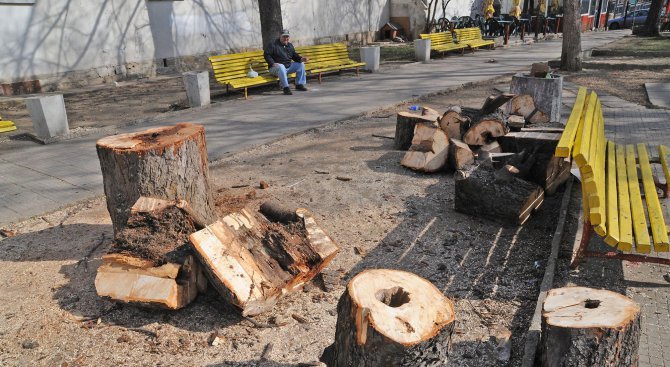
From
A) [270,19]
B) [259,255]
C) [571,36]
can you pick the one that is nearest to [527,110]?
A: [259,255]

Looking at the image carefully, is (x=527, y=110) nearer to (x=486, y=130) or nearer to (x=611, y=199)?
(x=486, y=130)

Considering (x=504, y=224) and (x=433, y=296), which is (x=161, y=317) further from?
(x=504, y=224)

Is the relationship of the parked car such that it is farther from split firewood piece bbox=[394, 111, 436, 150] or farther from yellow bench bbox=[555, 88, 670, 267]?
yellow bench bbox=[555, 88, 670, 267]

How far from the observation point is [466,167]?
15.5 feet

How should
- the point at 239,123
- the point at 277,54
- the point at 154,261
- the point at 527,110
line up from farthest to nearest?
the point at 277,54 → the point at 239,123 → the point at 527,110 → the point at 154,261

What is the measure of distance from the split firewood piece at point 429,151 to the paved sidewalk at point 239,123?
2.45 m

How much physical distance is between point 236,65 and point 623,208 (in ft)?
28.9

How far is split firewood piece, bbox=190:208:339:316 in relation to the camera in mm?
3121

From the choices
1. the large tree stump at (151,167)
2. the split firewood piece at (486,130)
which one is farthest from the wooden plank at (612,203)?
the large tree stump at (151,167)

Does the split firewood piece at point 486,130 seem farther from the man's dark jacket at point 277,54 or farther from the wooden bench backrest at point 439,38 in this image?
the wooden bench backrest at point 439,38

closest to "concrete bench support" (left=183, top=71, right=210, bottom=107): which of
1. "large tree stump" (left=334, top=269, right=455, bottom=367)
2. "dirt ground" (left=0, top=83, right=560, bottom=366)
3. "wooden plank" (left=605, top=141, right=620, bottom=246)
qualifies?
"dirt ground" (left=0, top=83, right=560, bottom=366)

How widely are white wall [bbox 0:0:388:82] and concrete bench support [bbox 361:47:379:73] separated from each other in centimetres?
473

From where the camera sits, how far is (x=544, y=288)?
3.33 metres

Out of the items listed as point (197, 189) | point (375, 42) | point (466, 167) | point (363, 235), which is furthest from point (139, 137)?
point (375, 42)
